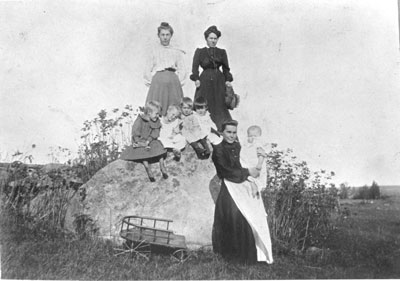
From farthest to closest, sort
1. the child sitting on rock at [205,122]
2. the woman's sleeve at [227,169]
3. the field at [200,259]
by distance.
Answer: the child sitting on rock at [205,122] → the woman's sleeve at [227,169] → the field at [200,259]

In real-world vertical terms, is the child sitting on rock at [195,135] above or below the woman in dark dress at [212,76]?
below

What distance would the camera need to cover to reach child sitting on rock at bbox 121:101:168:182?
6.15 metres

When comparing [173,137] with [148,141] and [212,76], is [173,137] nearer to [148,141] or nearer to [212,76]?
[148,141]

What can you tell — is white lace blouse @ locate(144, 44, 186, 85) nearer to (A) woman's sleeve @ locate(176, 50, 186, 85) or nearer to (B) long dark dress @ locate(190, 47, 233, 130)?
(A) woman's sleeve @ locate(176, 50, 186, 85)

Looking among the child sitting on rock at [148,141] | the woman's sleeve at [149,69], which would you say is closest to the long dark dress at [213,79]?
the woman's sleeve at [149,69]

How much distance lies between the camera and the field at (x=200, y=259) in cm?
569

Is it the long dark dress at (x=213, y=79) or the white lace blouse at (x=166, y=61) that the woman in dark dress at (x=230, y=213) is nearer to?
the long dark dress at (x=213, y=79)

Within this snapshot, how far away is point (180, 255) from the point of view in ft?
19.0

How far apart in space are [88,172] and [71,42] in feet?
6.59

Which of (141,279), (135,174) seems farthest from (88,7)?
(141,279)

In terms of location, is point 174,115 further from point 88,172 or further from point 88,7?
point 88,7

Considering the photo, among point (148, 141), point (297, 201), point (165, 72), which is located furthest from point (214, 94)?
point (297, 201)

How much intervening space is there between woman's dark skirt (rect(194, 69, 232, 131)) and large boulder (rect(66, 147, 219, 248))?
72cm

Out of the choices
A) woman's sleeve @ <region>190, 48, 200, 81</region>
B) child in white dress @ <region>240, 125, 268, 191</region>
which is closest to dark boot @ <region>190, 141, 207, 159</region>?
child in white dress @ <region>240, 125, 268, 191</region>
